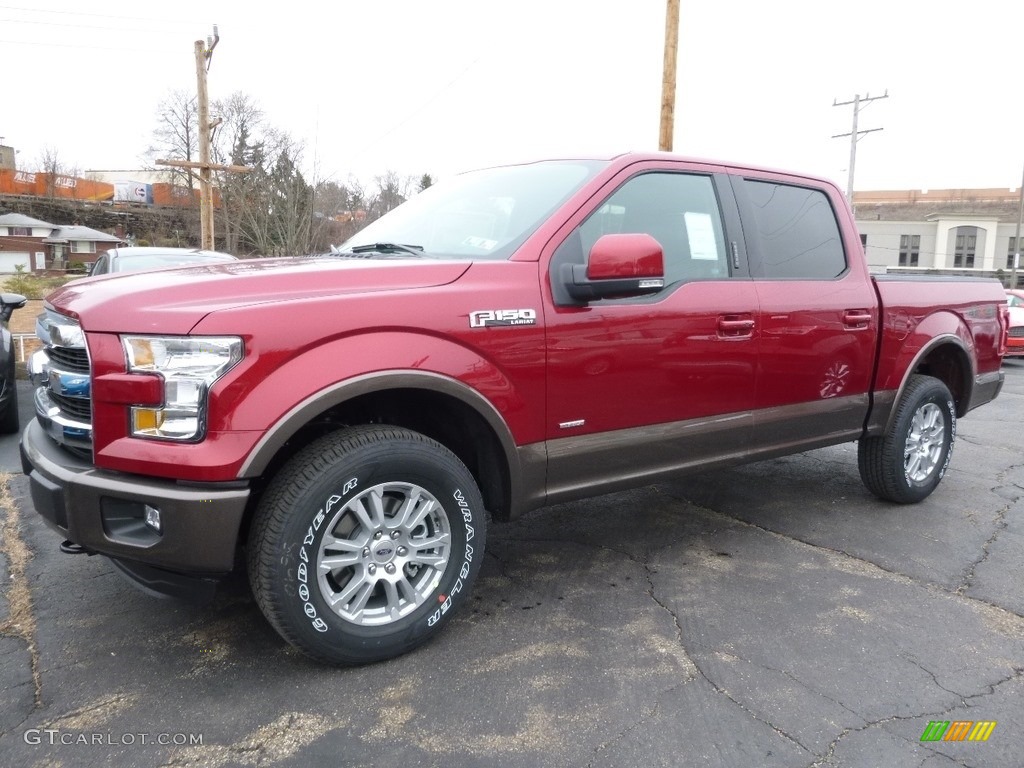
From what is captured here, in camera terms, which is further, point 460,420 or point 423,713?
point 460,420

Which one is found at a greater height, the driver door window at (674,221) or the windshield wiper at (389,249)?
the driver door window at (674,221)

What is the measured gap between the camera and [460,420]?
298cm

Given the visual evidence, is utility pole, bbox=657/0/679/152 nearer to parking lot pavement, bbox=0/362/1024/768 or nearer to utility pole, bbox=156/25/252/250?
parking lot pavement, bbox=0/362/1024/768

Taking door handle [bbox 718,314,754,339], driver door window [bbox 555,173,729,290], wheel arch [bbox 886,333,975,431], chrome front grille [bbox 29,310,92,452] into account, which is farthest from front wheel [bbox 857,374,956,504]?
chrome front grille [bbox 29,310,92,452]

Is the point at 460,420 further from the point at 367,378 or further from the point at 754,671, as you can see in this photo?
the point at 754,671

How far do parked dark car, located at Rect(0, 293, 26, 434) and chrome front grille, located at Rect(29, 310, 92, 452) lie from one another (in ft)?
11.6

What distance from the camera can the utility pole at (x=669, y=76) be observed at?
12.6 metres

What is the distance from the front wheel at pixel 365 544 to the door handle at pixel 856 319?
2390mm

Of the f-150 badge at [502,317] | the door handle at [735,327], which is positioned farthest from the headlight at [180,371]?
the door handle at [735,327]

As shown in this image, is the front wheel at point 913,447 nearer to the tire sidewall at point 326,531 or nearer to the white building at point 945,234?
the tire sidewall at point 326,531

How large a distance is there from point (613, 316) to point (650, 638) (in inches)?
50.7

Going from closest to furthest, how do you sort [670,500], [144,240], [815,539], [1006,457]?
[815,539]
[670,500]
[1006,457]
[144,240]

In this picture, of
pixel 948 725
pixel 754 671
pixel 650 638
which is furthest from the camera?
pixel 650 638

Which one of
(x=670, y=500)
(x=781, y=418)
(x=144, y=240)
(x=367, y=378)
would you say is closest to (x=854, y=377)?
(x=781, y=418)
